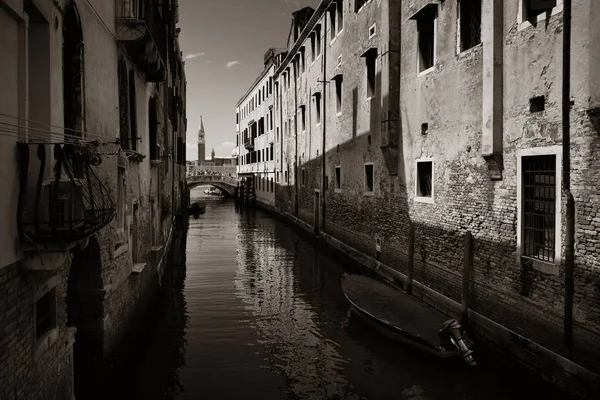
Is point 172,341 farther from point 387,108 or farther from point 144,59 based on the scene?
point 387,108

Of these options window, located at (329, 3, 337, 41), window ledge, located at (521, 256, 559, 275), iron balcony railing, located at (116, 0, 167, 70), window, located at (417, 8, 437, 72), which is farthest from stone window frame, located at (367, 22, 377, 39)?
window ledge, located at (521, 256, 559, 275)

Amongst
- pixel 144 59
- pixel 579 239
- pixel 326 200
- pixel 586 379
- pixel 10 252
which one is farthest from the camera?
pixel 326 200

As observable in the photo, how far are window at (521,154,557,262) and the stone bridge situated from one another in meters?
39.0

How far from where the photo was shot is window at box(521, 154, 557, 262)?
6781mm

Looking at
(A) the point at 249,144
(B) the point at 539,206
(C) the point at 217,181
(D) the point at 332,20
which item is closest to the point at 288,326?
(B) the point at 539,206

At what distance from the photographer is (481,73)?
831cm

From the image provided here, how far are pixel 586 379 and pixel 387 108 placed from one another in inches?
312

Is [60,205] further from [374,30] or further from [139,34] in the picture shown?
[374,30]

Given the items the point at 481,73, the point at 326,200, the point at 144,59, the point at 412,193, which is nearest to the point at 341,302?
the point at 412,193

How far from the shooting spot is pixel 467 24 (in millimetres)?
9039

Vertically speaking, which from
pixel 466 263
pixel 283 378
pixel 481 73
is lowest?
pixel 283 378

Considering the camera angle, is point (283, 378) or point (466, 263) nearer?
point (283, 378)

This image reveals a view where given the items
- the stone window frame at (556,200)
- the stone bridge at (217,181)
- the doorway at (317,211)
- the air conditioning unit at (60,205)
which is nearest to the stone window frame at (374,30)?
the stone window frame at (556,200)

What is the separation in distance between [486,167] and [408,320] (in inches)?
114
